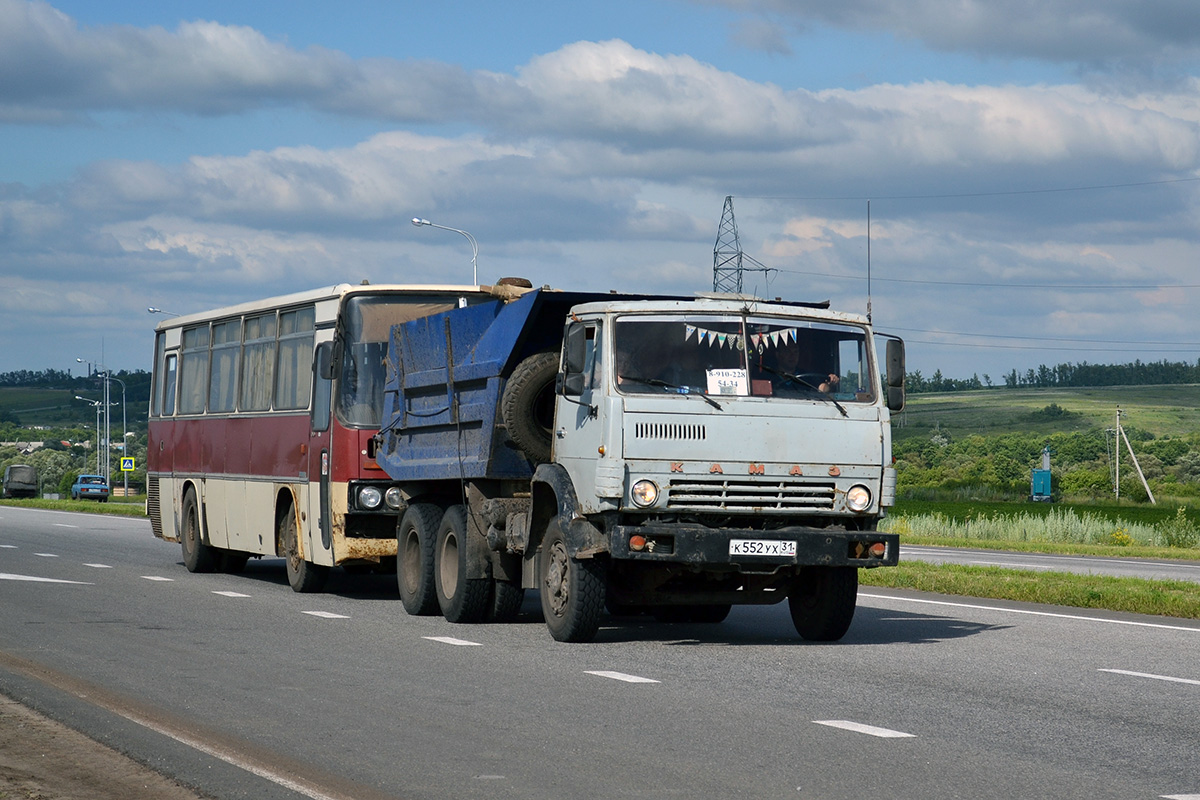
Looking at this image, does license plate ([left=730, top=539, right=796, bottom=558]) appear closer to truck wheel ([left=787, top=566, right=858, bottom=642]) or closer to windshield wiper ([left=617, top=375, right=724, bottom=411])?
truck wheel ([left=787, top=566, right=858, bottom=642])

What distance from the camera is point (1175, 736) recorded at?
8859 mm

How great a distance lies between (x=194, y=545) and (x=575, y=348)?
1109 cm

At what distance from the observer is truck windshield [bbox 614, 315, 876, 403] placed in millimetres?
12789

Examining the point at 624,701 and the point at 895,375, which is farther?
the point at 895,375

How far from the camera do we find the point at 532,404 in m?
14.1

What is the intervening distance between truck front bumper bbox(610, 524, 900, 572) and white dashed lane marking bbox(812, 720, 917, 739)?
3.20m

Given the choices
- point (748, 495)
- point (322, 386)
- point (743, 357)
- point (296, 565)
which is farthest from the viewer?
point (296, 565)

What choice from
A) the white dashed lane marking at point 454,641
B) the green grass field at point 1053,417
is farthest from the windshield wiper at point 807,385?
the green grass field at point 1053,417

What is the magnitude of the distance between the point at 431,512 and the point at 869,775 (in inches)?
345

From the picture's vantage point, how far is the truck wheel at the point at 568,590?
42.4ft

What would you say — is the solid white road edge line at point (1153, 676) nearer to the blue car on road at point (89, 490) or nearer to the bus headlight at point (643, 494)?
the bus headlight at point (643, 494)

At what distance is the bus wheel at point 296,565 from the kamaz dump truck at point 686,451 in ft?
15.0

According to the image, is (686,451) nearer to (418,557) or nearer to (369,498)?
(418,557)

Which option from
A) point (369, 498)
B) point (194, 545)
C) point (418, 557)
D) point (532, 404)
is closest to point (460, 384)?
point (532, 404)
